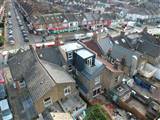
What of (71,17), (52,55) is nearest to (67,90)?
(52,55)

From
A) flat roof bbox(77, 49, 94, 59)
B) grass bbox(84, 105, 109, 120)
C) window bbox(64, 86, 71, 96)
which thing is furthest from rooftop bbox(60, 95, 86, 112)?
flat roof bbox(77, 49, 94, 59)

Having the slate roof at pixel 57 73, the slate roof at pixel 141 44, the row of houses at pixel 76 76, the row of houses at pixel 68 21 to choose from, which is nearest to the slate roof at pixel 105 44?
the slate roof at pixel 141 44

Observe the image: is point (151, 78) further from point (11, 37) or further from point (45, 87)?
point (11, 37)

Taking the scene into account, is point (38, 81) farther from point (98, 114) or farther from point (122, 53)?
point (122, 53)

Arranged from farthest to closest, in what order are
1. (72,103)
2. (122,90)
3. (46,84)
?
(122,90) < (72,103) < (46,84)

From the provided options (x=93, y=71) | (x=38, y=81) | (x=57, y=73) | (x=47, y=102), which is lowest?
(x=47, y=102)

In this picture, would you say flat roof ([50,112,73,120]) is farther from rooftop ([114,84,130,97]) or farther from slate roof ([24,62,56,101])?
rooftop ([114,84,130,97])

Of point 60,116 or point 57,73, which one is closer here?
point 60,116

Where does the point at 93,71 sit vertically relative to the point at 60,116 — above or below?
above
